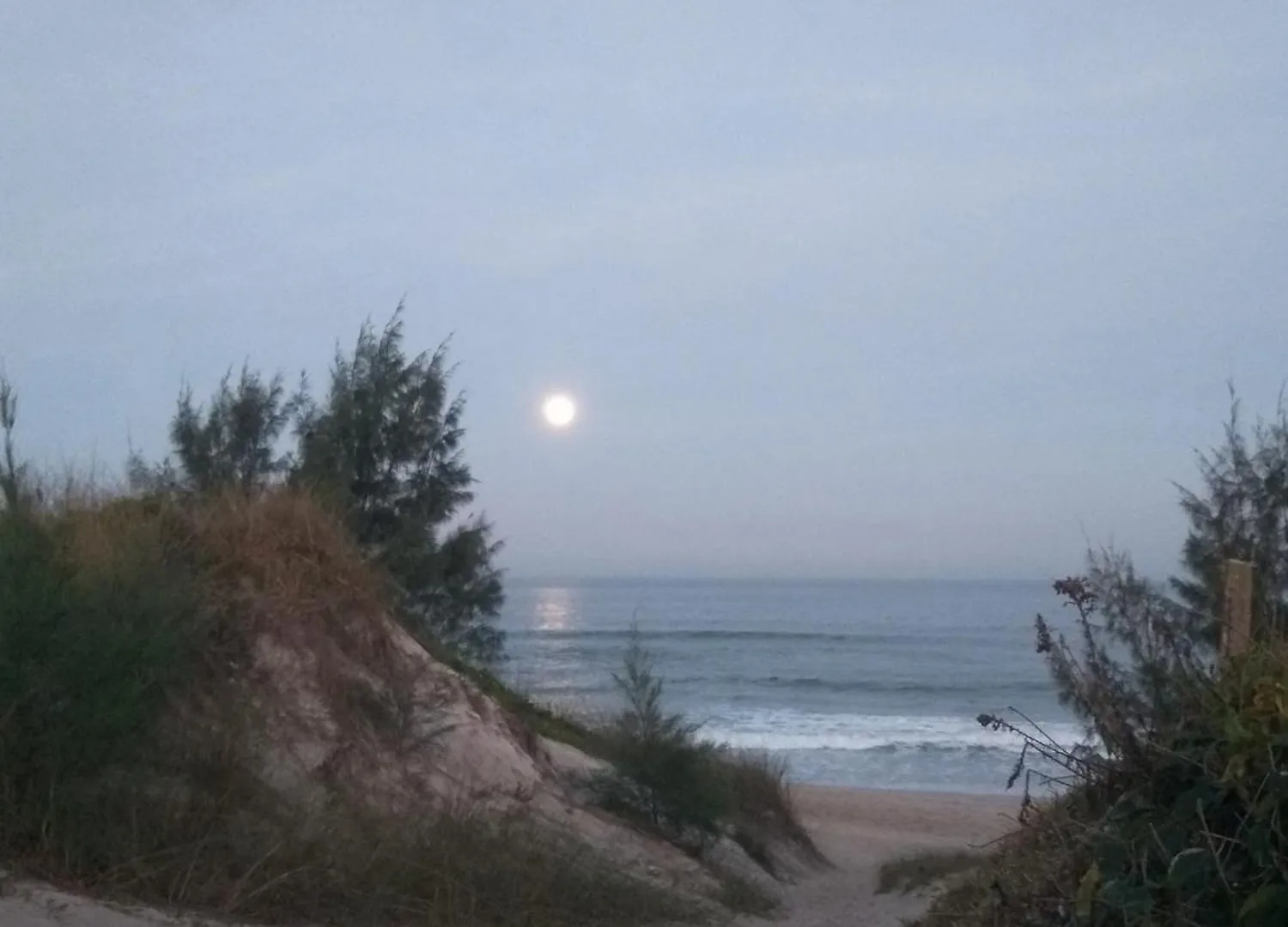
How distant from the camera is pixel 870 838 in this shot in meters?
23.7

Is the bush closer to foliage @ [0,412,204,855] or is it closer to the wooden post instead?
foliage @ [0,412,204,855]

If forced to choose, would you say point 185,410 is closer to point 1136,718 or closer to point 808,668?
point 1136,718

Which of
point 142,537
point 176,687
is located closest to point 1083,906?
point 176,687

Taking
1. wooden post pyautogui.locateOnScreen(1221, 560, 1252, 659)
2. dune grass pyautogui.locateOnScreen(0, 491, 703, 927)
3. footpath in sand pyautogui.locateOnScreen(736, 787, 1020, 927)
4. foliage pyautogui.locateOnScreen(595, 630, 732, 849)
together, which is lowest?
footpath in sand pyautogui.locateOnScreen(736, 787, 1020, 927)

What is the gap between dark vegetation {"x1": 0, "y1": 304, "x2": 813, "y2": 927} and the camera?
800 cm

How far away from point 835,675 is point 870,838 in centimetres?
3169

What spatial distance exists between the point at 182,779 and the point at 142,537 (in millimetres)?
2674

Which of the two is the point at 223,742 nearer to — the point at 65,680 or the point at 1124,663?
the point at 65,680

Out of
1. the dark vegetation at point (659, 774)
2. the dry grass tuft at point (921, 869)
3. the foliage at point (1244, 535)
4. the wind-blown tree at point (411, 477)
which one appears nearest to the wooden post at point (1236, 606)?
the foliage at point (1244, 535)

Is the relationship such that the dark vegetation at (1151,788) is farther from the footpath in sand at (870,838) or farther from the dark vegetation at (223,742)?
the dark vegetation at (223,742)

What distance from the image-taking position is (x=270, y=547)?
12.7 metres

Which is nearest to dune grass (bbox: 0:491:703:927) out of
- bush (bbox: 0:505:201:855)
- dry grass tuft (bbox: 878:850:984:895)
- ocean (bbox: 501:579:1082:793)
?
bush (bbox: 0:505:201:855)

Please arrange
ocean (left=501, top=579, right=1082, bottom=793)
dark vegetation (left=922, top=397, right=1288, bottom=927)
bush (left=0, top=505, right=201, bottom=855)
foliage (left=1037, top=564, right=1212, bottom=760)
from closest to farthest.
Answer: dark vegetation (left=922, top=397, right=1288, bottom=927) < foliage (left=1037, top=564, right=1212, bottom=760) < bush (left=0, top=505, right=201, bottom=855) < ocean (left=501, top=579, right=1082, bottom=793)

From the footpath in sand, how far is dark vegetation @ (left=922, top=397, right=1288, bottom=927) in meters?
2.79
